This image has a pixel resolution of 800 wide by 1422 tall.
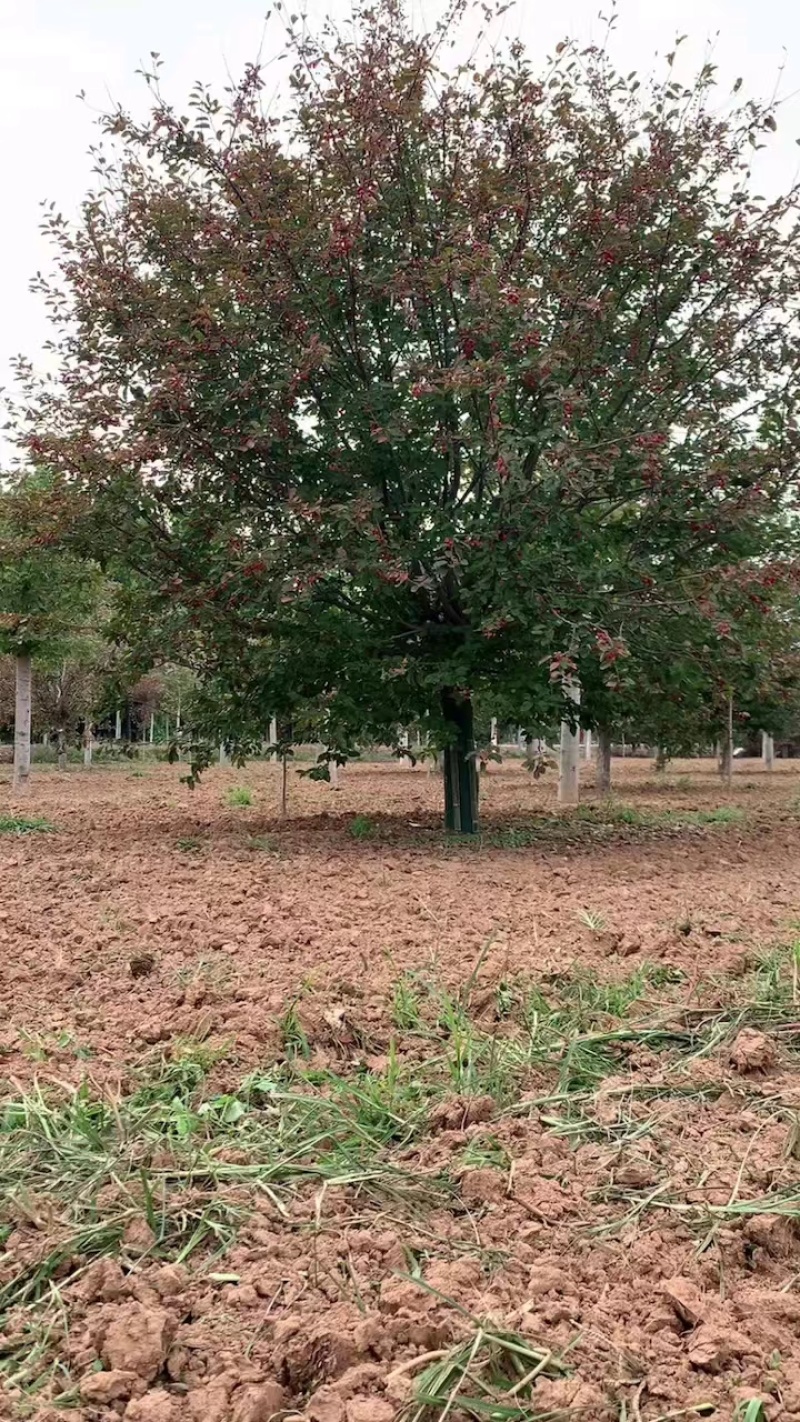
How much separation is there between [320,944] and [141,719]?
3762cm

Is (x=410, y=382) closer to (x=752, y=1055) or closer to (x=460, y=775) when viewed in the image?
(x=460, y=775)

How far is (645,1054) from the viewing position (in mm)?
2740

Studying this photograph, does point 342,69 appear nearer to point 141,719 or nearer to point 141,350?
point 141,350

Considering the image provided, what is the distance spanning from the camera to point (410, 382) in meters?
6.74

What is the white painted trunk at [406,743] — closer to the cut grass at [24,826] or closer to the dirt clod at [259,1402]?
the cut grass at [24,826]

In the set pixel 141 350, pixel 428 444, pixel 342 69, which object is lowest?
pixel 428 444

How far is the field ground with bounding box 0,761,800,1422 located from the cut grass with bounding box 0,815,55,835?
3.68 meters

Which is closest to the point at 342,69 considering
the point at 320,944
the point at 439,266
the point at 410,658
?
the point at 439,266

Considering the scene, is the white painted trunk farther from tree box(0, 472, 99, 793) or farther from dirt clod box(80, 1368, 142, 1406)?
dirt clod box(80, 1368, 142, 1406)

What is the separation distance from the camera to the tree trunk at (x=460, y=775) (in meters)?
8.09

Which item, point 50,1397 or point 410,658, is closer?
point 50,1397

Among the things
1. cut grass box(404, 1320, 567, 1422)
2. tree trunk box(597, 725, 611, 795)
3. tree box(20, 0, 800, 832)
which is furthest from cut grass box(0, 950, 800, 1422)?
tree trunk box(597, 725, 611, 795)

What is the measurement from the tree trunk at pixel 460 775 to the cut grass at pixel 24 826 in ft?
10.4

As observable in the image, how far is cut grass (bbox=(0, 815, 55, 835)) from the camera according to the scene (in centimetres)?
816
